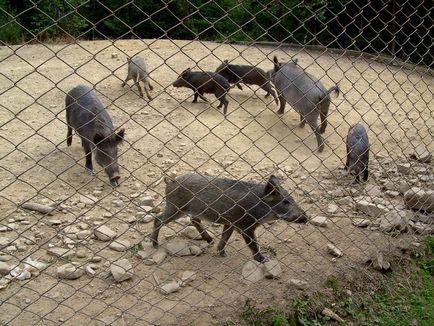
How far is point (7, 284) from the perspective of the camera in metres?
3.53

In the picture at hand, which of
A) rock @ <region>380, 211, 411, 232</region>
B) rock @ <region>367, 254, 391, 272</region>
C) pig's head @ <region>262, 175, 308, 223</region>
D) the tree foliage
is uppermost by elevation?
pig's head @ <region>262, 175, 308, 223</region>

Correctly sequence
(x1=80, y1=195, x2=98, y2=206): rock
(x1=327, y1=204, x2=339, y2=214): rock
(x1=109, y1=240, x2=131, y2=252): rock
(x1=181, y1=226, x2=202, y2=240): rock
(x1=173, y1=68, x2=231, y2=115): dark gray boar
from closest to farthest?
(x1=109, y1=240, x2=131, y2=252): rock, (x1=181, y1=226, x2=202, y2=240): rock, (x1=327, y1=204, x2=339, y2=214): rock, (x1=80, y1=195, x2=98, y2=206): rock, (x1=173, y1=68, x2=231, y2=115): dark gray boar

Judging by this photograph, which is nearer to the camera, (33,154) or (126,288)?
(126,288)

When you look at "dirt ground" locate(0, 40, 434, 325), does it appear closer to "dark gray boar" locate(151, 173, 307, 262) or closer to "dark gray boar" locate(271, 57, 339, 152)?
"dark gray boar" locate(151, 173, 307, 262)

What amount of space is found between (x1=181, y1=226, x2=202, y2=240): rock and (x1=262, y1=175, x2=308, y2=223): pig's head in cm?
71

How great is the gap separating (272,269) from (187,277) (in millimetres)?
600

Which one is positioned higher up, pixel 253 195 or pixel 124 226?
pixel 253 195

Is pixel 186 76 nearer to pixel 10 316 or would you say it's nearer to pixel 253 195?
pixel 253 195

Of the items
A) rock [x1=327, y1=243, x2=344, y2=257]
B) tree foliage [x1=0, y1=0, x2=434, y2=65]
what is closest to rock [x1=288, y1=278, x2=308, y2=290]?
rock [x1=327, y1=243, x2=344, y2=257]

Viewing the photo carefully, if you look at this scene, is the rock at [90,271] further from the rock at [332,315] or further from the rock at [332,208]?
the rock at [332,208]

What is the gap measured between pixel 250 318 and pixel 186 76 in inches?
216

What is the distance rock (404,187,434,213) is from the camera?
4.51 meters

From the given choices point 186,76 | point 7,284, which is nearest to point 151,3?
point 186,76

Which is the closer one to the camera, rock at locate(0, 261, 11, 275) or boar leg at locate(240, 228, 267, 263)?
rock at locate(0, 261, 11, 275)
